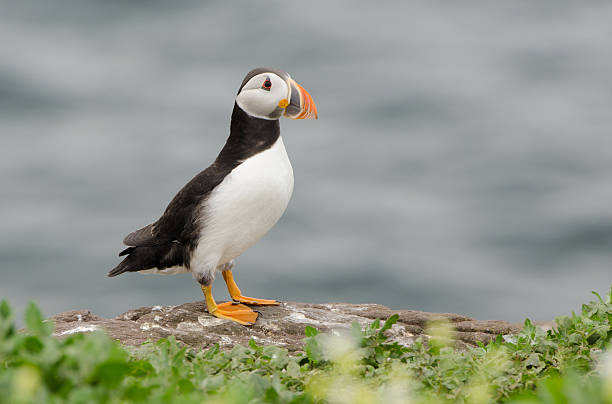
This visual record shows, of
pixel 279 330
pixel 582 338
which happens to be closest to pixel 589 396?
pixel 582 338

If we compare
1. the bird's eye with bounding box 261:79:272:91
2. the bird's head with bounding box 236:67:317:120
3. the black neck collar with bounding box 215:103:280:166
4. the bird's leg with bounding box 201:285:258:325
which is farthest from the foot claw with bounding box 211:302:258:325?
the bird's eye with bounding box 261:79:272:91

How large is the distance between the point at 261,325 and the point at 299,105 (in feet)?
6.45

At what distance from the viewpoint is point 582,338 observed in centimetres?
491

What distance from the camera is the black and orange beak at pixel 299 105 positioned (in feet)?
21.4

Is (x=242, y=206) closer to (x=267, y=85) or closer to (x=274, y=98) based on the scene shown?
(x=274, y=98)

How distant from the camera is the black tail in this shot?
22.0 feet

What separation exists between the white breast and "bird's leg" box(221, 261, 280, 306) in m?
0.59

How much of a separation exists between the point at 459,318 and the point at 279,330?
6.66 feet

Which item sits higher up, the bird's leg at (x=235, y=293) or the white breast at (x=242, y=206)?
the white breast at (x=242, y=206)

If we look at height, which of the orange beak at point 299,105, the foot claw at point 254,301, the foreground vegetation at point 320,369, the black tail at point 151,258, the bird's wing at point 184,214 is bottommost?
the foreground vegetation at point 320,369

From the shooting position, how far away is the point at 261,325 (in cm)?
651

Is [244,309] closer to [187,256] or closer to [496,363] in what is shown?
[187,256]

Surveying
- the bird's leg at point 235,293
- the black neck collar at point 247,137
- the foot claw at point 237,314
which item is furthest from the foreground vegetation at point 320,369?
the black neck collar at point 247,137

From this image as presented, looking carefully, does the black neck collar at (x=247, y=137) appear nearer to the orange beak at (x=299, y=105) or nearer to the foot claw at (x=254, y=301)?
the orange beak at (x=299, y=105)
